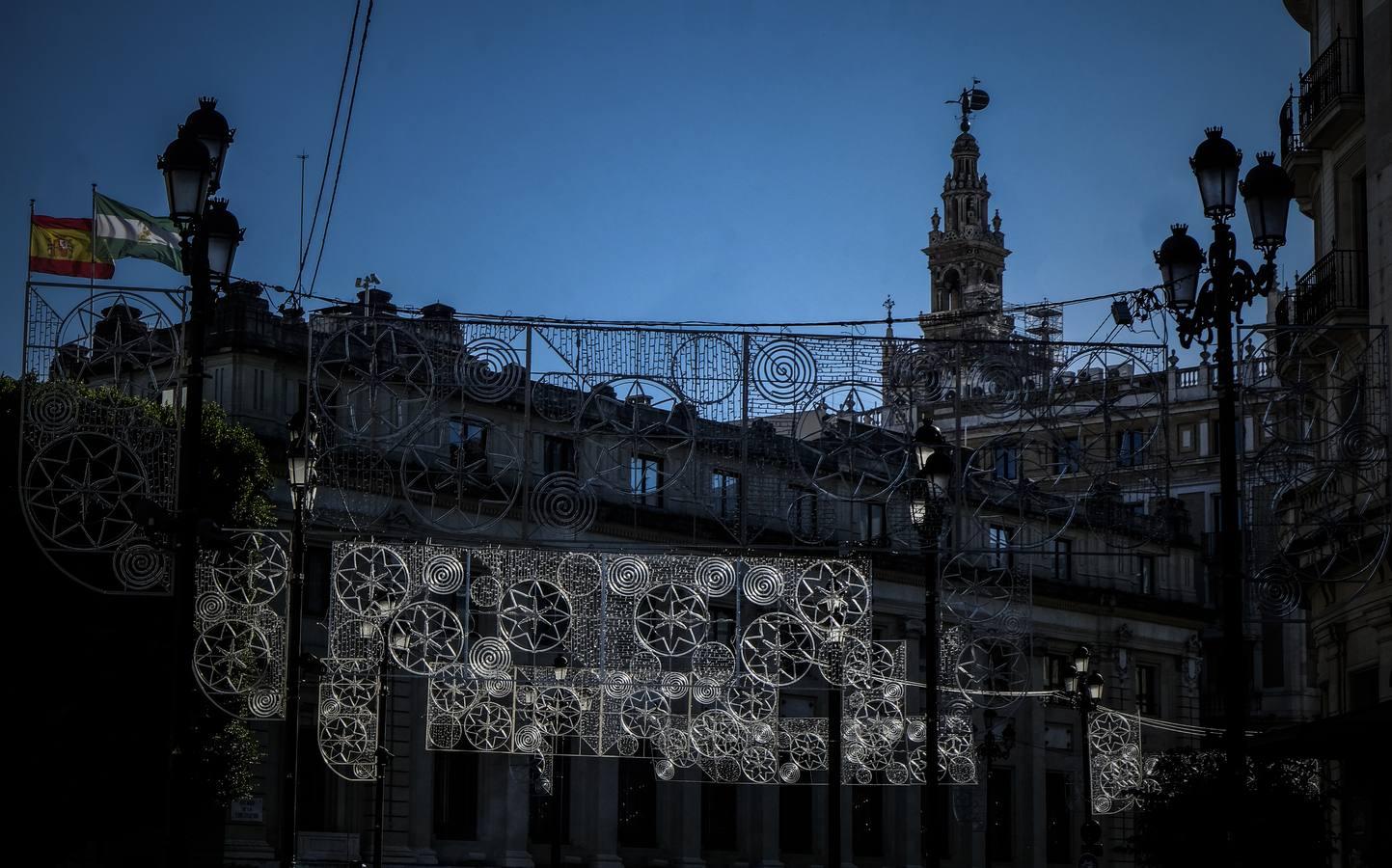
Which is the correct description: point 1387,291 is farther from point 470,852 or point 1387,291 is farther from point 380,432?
point 470,852

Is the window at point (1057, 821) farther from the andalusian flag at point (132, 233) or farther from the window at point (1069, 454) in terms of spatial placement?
the window at point (1069, 454)

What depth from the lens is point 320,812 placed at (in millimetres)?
50594

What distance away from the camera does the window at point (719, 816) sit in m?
62.3

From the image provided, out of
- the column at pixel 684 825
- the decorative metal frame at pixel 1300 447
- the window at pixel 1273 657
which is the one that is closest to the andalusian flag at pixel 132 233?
the decorative metal frame at pixel 1300 447

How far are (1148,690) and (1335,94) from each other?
4859 centimetres

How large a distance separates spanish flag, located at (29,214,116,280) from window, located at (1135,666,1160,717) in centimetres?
5097

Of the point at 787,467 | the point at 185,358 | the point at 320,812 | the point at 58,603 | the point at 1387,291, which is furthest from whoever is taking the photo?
the point at 320,812

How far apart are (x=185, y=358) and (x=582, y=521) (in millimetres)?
4613

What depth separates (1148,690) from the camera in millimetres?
76250

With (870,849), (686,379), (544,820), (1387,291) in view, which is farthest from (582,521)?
(870,849)

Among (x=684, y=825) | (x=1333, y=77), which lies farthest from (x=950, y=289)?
(x=1333, y=77)

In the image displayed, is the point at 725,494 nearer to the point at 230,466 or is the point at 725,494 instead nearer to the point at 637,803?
Answer: the point at 230,466

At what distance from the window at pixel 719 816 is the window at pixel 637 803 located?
6.85 ft

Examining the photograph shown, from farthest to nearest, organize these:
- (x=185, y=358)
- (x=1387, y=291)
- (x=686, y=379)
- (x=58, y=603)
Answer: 1. (x=58, y=603)
2. (x=1387, y=291)
3. (x=686, y=379)
4. (x=185, y=358)
